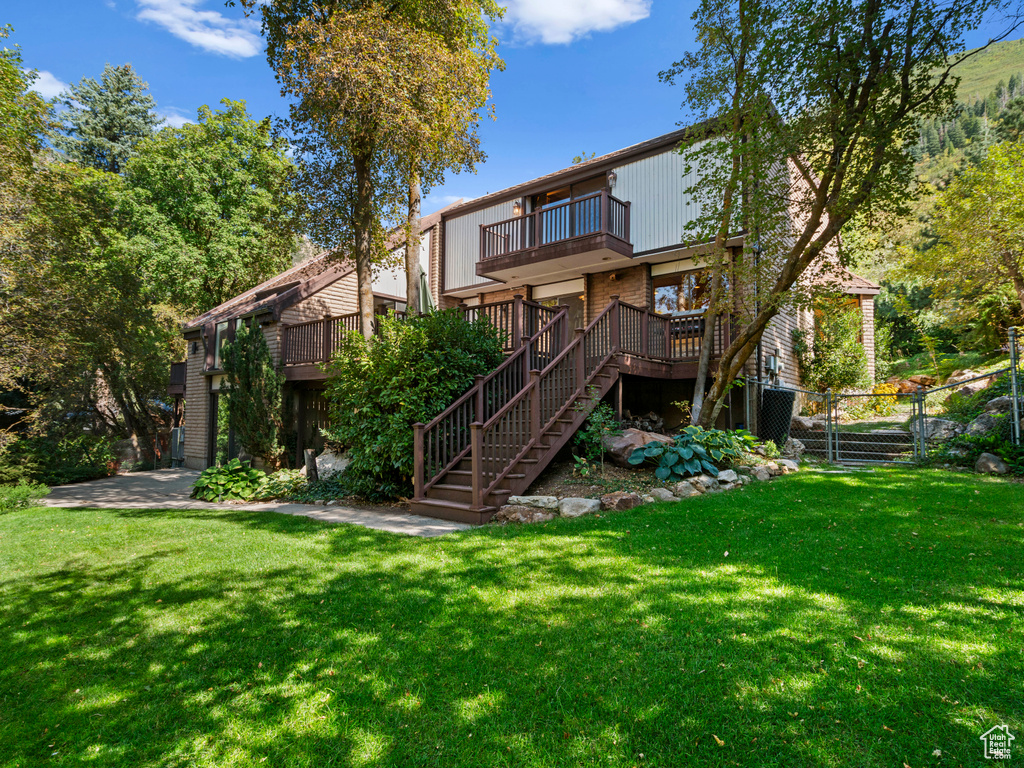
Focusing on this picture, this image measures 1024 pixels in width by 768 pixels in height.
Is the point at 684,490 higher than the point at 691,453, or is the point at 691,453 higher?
the point at 691,453

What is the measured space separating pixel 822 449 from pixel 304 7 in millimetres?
13848

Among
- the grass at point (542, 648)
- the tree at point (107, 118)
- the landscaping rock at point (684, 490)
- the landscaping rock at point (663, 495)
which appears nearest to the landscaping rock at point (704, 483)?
the landscaping rock at point (684, 490)

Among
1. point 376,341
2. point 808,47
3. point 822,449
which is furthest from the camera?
point 822,449

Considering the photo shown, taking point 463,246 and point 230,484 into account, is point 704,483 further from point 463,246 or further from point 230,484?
point 463,246

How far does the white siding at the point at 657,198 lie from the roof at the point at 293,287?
6.00 meters

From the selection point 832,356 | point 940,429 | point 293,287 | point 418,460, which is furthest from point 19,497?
point 832,356

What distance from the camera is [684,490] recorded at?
691cm

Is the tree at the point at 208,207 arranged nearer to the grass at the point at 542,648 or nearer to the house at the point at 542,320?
the house at the point at 542,320

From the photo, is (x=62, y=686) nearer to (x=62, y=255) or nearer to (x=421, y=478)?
(x=421, y=478)

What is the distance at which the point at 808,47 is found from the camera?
22.1 feet

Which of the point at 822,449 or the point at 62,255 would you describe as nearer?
the point at 822,449

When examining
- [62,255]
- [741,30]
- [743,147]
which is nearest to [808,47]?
[743,147]

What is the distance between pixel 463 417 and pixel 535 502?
1.96 meters

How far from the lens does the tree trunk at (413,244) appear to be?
10750mm
